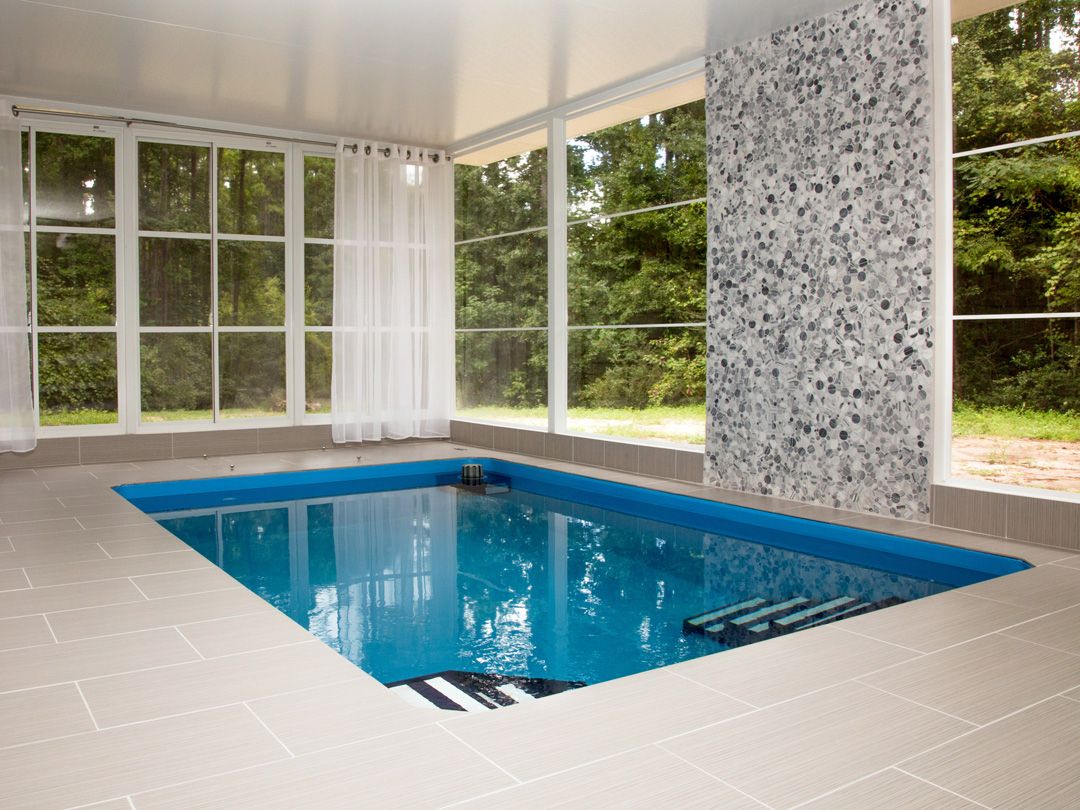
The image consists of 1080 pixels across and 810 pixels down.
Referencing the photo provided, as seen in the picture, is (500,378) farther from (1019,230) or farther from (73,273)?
Answer: (1019,230)

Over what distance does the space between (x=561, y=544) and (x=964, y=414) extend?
9.13 meters

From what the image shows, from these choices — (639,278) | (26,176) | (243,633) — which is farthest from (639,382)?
(243,633)

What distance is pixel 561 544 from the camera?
5.23 meters

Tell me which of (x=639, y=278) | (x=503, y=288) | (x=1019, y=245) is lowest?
(x=503, y=288)

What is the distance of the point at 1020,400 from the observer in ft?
39.4

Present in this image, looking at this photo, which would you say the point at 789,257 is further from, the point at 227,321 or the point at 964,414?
the point at 964,414

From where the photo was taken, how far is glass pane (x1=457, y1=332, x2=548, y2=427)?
377 inches

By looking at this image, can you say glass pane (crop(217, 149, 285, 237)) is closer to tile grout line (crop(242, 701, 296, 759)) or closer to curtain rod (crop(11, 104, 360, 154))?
curtain rod (crop(11, 104, 360, 154))

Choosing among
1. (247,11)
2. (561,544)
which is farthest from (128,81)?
(561,544)

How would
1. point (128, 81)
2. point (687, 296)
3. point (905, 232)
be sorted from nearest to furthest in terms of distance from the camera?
point (905, 232) < point (128, 81) < point (687, 296)

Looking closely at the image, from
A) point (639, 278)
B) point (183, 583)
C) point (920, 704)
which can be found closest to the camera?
point (920, 704)

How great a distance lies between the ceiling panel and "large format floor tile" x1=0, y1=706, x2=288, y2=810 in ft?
12.9

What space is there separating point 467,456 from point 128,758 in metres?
5.54

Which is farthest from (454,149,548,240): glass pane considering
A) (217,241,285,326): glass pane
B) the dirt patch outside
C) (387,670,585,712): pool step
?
(387,670,585,712): pool step
